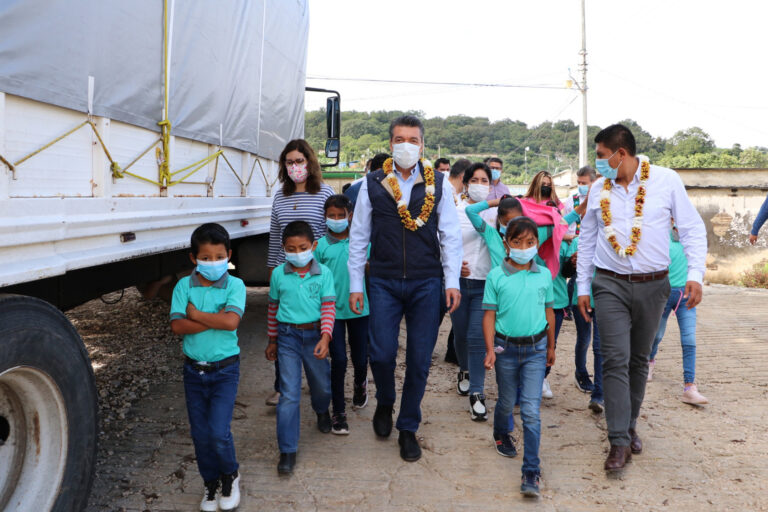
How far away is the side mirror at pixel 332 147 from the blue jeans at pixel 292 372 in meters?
4.67

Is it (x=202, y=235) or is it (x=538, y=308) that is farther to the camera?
(x=538, y=308)

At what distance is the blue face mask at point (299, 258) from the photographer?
11.0 ft

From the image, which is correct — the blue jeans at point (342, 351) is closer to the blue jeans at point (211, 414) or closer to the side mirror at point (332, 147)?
the blue jeans at point (211, 414)

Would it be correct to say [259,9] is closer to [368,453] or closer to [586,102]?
[368,453]

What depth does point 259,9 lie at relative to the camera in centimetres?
494

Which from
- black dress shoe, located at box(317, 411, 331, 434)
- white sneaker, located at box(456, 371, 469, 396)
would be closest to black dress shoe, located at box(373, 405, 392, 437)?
black dress shoe, located at box(317, 411, 331, 434)

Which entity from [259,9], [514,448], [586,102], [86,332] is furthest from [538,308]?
[586,102]

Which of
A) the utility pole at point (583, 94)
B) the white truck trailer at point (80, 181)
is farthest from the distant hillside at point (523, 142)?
the white truck trailer at point (80, 181)

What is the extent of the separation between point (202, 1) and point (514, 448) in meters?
3.28

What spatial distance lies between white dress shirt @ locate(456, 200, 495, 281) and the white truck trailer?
174 centimetres

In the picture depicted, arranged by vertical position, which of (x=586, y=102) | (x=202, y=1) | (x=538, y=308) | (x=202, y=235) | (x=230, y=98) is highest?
(x=586, y=102)

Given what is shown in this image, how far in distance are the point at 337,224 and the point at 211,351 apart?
4.66 feet

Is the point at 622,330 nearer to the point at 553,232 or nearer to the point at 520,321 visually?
the point at 520,321

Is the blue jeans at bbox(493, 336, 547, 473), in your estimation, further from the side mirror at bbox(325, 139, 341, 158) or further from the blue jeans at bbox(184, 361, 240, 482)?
the side mirror at bbox(325, 139, 341, 158)
